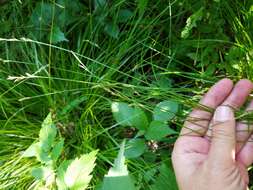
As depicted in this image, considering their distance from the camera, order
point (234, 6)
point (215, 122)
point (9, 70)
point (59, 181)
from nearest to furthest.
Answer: point (59, 181) → point (215, 122) → point (234, 6) → point (9, 70)

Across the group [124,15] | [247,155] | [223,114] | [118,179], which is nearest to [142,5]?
[124,15]

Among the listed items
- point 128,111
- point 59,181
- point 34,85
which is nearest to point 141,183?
point 128,111

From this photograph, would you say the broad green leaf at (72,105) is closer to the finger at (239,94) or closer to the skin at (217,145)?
the skin at (217,145)

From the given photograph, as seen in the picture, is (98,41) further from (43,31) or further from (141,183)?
(141,183)

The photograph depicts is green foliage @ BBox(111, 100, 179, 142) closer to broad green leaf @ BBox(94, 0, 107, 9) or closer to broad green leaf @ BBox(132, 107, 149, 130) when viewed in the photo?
broad green leaf @ BBox(132, 107, 149, 130)

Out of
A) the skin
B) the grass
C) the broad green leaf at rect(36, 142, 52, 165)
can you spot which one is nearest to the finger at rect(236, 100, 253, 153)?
the skin

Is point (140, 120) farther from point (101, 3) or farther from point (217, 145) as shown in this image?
point (101, 3)

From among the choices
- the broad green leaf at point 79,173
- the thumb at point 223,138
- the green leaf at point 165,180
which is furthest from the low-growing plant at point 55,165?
the thumb at point 223,138
